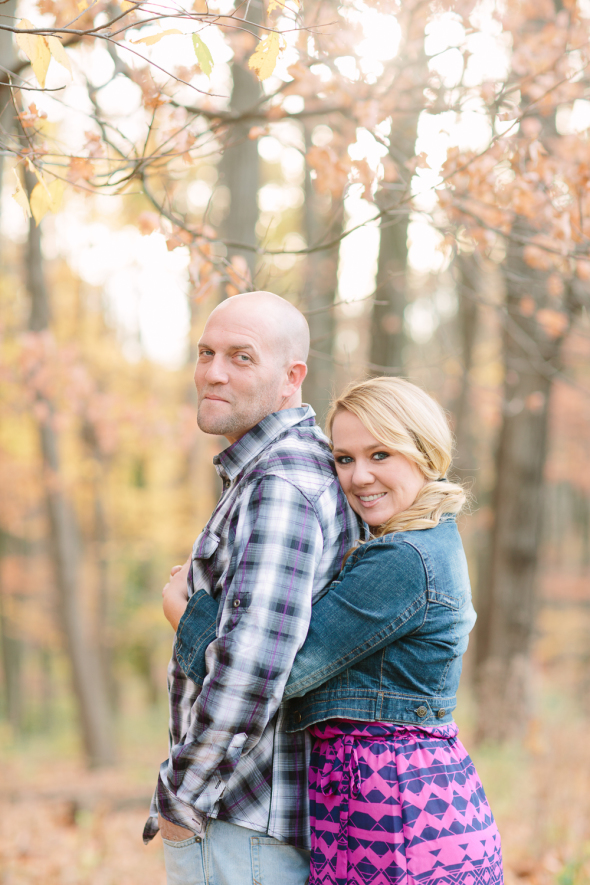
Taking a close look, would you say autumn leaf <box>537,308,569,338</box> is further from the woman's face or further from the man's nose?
the man's nose

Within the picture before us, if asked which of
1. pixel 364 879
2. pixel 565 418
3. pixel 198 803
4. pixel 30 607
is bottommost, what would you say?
pixel 30 607

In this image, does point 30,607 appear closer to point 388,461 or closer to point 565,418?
point 565,418

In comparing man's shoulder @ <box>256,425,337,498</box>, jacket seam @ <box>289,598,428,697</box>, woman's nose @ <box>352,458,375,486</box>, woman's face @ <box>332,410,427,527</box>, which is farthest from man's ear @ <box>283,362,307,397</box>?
jacket seam @ <box>289,598,428,697</box>

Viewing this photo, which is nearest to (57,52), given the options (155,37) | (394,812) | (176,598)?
(155,37)

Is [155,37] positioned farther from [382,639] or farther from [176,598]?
[382,639]

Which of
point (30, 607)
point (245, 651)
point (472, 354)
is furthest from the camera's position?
point (30, 607)

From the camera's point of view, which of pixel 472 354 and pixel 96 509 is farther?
pixel 96 509

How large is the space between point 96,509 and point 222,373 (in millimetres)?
16265

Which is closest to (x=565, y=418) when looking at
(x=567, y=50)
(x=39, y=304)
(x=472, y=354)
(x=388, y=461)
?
(x=472, y=354)

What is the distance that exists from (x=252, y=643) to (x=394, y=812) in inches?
23.1

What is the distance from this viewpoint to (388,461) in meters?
2.24

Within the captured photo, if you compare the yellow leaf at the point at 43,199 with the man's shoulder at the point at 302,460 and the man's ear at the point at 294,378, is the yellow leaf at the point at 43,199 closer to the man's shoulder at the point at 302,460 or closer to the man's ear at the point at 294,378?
the man's ear at the point at 294,378

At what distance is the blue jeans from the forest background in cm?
140

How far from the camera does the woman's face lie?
7.35ft
